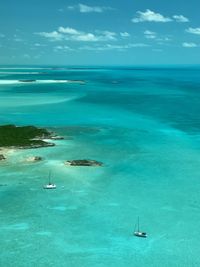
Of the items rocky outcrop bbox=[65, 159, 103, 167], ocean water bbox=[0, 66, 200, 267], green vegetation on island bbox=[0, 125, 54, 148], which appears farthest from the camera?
green vegetation on island bbox=[0, 125, 54, 148]

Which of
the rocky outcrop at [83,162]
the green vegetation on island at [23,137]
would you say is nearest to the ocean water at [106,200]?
the rocky outcrop at [83,162]

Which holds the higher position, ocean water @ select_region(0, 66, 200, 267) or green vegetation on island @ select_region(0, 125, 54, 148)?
green vegetation on island @ select_region(0, 125, 54, 148)

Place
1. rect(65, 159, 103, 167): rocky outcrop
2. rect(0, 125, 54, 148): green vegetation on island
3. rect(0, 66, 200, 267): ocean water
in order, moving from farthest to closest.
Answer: rect(0, 125, 54, 148): green vegetation on island, rect(65, 159, 103, 167): rocky outcrop, rect(0, 66, 200, 267): ocean water

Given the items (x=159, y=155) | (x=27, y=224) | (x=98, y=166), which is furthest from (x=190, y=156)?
(x=27, y=224)

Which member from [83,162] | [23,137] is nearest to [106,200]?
[83,162]

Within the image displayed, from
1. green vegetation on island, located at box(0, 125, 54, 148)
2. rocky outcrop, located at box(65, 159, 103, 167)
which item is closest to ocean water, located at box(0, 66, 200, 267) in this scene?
rocky outcrop, located at box(65, 159, 103, 167)

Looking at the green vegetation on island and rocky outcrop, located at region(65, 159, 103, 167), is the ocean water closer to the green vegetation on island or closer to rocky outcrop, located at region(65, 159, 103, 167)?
rocky outcrop, located at region(65, 159, 103, 167)

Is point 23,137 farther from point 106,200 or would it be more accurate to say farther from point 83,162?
point 106,200

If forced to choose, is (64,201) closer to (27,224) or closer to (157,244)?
(27,224)
